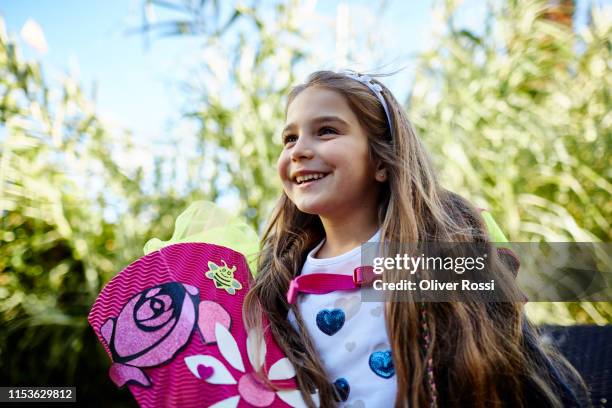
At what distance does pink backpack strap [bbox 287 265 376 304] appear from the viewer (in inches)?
48.5

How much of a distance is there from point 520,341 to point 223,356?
1.99ft

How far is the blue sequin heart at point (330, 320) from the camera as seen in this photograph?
1.22 metres

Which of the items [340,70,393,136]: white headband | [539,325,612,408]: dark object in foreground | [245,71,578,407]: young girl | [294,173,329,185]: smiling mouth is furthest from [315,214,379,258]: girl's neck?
[539,325,612,408]: dark object in foreground

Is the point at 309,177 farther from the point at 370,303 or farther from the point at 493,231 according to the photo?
the point at 493,231

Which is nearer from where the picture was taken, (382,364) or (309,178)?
(382,364)

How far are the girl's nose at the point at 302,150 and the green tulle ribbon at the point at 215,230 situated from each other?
36 cm

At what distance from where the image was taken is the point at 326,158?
4.09ft

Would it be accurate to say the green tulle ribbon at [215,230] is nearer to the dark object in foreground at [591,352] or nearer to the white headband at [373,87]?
the white headband at [373,87]

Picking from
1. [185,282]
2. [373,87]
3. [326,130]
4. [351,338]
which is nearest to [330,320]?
[351,338]

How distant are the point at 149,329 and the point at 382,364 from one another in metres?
0.47

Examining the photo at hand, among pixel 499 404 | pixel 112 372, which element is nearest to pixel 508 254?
pixel 499 404

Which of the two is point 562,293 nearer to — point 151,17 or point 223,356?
point 223,356

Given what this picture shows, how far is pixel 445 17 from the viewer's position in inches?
115

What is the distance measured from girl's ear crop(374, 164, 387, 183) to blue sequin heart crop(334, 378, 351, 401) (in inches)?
18.3
